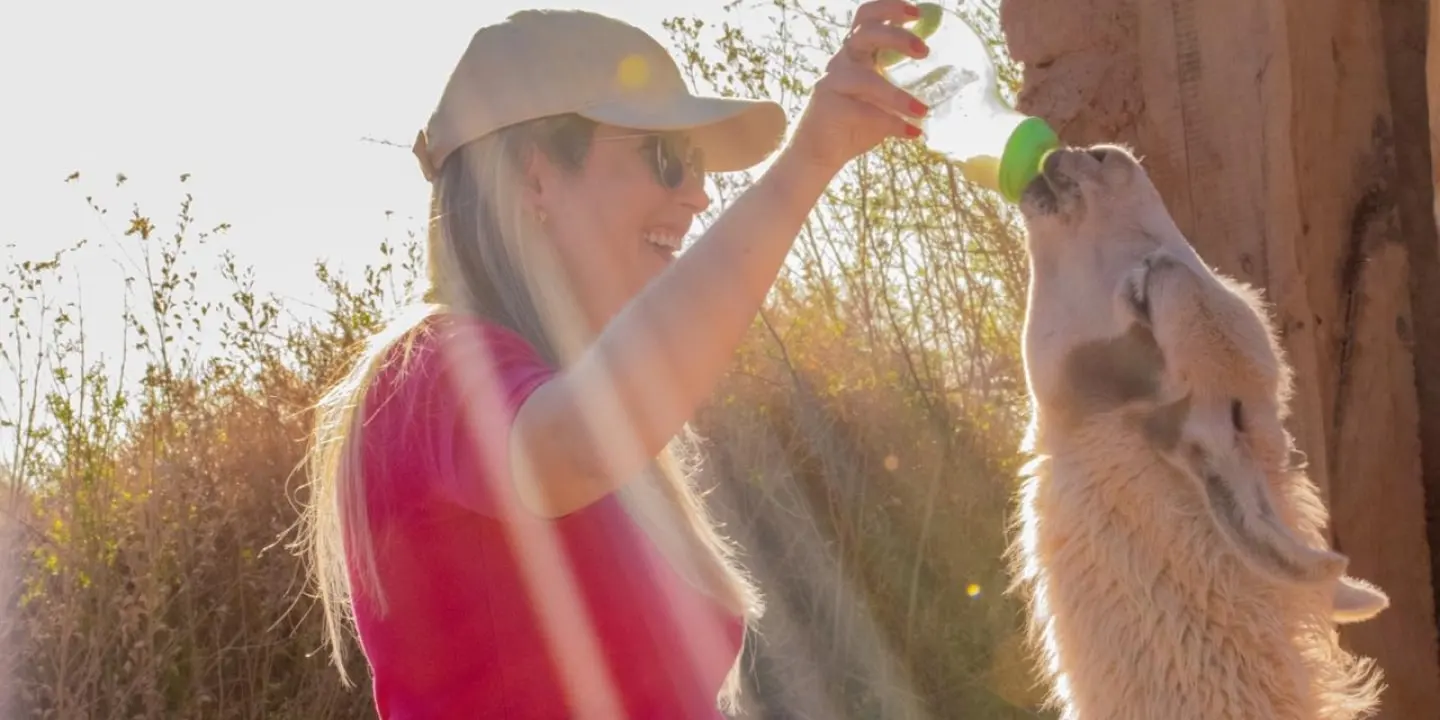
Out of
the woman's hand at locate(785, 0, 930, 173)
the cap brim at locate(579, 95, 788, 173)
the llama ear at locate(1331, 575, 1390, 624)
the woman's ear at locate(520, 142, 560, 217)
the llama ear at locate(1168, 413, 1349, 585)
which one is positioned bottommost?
the llama ear at locate(1331, 575, 1390, 624)

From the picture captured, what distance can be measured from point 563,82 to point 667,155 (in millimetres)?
211

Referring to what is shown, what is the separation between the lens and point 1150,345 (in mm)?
2986

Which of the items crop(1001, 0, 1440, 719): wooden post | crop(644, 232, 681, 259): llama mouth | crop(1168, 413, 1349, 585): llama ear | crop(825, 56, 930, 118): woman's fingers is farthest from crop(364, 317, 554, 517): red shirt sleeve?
crop(1001, 0, 1440, 719): wooden post

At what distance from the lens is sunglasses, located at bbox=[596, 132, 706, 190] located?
98.7 inches

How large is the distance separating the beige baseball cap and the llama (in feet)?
2.79

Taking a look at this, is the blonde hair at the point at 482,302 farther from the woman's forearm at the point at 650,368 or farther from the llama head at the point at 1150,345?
the llama head at the point at 1150,345

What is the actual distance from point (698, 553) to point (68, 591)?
355cm

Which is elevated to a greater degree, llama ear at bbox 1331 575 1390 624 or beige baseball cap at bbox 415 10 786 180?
beige baseball cap at bbox 415 10 786 180

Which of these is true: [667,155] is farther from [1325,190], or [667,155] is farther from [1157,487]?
[1325,190]

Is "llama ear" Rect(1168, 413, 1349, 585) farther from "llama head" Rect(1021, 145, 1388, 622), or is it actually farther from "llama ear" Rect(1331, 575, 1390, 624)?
"llama ear" Rect(1331, 575, 1390, 624)

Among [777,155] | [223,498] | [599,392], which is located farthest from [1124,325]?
[223,498]

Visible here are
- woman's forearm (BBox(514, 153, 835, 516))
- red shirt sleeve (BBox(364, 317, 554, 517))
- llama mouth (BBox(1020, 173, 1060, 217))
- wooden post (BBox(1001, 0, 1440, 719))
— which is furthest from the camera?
wooden post (BBox(1001, 0, 1440, 719))

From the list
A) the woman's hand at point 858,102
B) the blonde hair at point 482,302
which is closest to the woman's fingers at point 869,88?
the woman's hand at point 858,102

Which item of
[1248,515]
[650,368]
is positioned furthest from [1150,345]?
[650,368]
